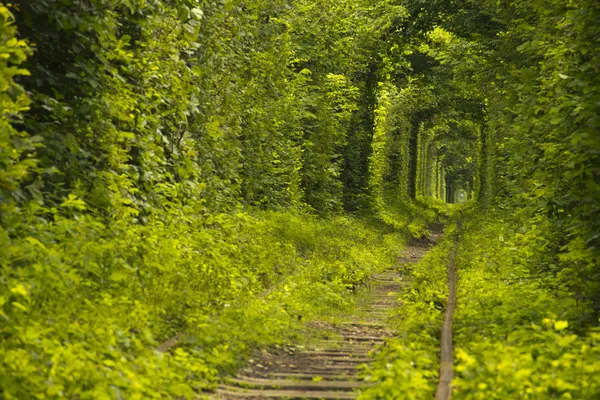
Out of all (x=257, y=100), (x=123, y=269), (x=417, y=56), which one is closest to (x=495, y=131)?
(x=417, y=56)

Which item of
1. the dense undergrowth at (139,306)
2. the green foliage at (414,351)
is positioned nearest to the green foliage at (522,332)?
the green foliage at (414,351)

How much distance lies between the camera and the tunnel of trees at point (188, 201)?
681 centimetres

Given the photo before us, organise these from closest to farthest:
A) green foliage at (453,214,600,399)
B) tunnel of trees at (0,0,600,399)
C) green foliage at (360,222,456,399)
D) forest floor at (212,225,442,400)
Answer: green foliage at (453,214,600,399) → green foliage at (360,222,456,399) → tunnel of trees at (0,0,600,399) → forest floor at (212,225,442,400)

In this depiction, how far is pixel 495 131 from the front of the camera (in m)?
37.6

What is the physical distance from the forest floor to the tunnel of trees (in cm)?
32

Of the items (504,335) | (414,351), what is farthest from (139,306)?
(504,335)

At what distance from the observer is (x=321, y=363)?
8492 millimetres

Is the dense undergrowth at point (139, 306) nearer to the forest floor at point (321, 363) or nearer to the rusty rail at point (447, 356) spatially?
the forest floor at point (321, 363)

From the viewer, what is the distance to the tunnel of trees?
6.81 metres

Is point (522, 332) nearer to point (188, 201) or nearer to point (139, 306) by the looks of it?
point (139, 306)

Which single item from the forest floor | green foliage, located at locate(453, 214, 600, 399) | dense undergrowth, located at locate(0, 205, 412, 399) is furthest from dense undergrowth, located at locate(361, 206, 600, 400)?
dense undergrowth, located at locate(0, 205, 412, 399)

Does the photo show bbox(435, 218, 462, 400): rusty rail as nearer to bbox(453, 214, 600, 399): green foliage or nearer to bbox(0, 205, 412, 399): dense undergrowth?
bbox(453, 214, 600, 399): green foliage

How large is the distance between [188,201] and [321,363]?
541cm

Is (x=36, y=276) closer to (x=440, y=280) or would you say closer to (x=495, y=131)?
(x=440, y=280)
